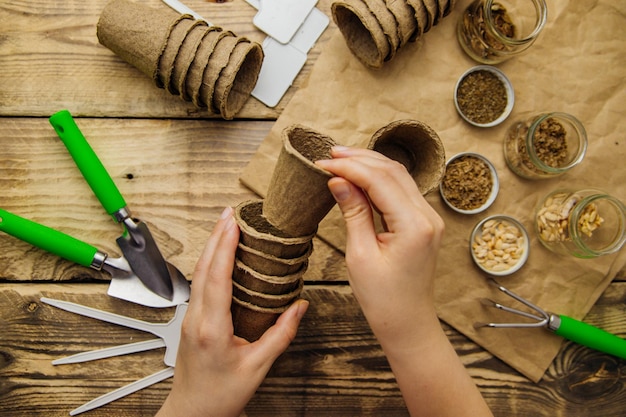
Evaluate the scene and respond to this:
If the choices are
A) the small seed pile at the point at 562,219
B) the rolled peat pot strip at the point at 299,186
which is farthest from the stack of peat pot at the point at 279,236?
the small seed pile at the point at 562,219

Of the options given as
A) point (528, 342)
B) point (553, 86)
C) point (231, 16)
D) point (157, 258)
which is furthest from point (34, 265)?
point (553, 86)

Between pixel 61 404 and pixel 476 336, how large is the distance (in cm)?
102

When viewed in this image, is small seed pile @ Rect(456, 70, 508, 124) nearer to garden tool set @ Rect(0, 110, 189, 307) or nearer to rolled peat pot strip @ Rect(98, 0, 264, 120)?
rolled peat pot strip @ Rect(98, 0, 264, 120)

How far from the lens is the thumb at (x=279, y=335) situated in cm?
96

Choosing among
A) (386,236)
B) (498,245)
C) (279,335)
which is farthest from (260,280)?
(498,245)

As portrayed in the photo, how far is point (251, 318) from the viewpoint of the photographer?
96 cm

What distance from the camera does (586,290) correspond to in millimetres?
1217

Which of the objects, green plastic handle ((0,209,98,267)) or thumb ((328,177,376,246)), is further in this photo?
green plastic handle ((0,209,98,267))

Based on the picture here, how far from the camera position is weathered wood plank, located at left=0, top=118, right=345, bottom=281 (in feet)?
3.97

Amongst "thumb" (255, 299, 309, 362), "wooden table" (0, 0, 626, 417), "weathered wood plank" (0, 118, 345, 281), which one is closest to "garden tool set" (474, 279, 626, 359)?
"wooden table" (0, 0, 626, 417)

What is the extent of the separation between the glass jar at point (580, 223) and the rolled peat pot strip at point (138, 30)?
96cm

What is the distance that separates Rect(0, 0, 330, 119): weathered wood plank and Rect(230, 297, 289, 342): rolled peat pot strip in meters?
0.49

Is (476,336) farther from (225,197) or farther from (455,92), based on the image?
(225,197)

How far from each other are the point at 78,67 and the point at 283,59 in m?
0.50
